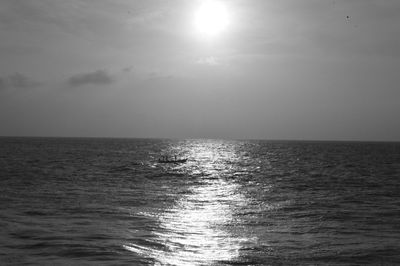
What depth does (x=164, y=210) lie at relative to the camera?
30531mm

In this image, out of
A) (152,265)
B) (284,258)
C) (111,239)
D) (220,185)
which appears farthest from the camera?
(220,185)

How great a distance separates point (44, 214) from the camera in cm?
2753

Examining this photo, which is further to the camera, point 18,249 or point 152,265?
point 18,249

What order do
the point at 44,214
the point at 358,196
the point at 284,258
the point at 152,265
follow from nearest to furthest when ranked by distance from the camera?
the point at 152,265, the point at 284,258, the point at 44,214, the point at 358,196

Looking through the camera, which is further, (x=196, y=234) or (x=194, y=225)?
(x=194, y=225)

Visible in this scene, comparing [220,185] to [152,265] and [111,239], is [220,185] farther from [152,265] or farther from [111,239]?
[152,265]

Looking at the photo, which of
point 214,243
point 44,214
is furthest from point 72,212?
point 214,243

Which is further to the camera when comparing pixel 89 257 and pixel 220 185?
pixel 220 185

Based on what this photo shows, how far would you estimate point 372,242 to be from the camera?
21.7 m

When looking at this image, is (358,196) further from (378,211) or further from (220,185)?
(220,185)

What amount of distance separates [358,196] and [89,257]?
29.7 meters

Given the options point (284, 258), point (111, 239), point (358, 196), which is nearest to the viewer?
point (284, 258)

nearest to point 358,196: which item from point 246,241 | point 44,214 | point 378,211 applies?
point 378,211

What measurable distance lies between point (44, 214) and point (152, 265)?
42.0ft
